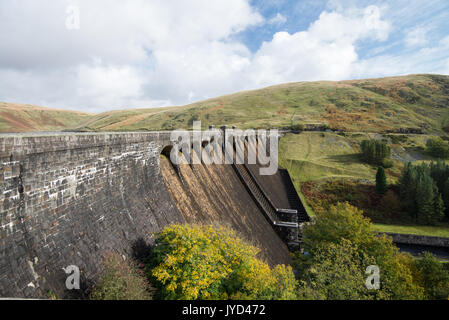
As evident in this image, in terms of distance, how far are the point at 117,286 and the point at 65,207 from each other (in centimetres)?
318

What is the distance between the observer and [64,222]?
770 centimetres

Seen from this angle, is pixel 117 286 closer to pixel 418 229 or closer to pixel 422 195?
pixel 418 229

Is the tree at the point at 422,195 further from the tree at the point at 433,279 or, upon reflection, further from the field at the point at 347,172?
the tree at the point at 433,279

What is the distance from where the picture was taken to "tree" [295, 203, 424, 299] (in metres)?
19.9

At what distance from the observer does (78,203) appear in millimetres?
8383

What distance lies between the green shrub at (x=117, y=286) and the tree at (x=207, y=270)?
2.23 feet

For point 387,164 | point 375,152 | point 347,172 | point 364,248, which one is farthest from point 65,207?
point 375,152

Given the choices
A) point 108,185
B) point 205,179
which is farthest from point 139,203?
point 205,179

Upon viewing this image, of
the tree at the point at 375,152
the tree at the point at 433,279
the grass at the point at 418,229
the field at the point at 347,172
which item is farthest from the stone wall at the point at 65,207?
the tree at the point at 375,152

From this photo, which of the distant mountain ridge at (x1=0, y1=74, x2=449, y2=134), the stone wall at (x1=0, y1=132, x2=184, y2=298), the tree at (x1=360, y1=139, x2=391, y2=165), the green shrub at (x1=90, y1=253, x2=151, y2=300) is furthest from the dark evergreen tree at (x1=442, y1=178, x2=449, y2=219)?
the green shrub at (x1=90, y1=253, x2=151, y2=300)

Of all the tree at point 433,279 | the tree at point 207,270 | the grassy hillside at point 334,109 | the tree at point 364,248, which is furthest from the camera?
the grassy hillside at point 334,109

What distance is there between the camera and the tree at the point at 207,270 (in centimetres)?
822
